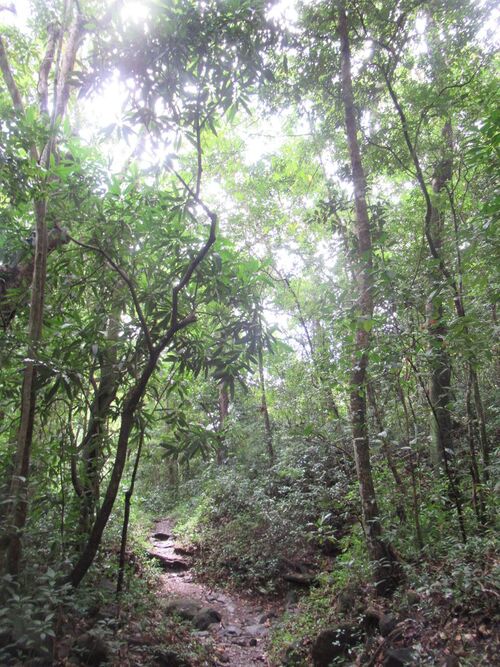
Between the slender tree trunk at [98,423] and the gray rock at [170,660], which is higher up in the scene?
the slender tree trunk at [98,423]

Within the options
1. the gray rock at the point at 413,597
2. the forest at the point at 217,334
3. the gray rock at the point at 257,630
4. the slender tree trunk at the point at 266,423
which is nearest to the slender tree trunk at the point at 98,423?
the forest at the point at 217,334

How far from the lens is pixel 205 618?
6383mm

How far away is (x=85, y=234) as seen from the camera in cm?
428

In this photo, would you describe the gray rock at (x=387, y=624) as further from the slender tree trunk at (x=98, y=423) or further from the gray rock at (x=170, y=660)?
the slender tree trunk at (x=98, y=423)

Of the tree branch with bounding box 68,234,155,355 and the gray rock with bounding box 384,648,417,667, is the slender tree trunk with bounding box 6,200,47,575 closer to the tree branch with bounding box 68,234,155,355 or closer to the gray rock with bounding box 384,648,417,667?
the tree branch with bounding box 68,234,155,355

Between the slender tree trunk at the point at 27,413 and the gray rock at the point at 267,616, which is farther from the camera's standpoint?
the gray rock at the point at 267,616

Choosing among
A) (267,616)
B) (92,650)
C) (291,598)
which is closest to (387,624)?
(92,650)

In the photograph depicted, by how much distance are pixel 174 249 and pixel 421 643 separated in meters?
4.18

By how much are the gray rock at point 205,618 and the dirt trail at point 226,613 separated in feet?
0.23

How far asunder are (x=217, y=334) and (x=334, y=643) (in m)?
3.62

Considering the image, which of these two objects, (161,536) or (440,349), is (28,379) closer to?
(440,349)

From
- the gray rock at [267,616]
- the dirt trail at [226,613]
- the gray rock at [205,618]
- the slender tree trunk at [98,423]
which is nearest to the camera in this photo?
the slender tree trunk at [98,423]

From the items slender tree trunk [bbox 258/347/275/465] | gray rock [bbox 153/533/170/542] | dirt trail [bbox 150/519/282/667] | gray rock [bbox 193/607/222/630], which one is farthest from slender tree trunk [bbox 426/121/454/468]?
gray rock [bbox 153/533/170/542]

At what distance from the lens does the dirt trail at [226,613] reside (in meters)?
5.71
